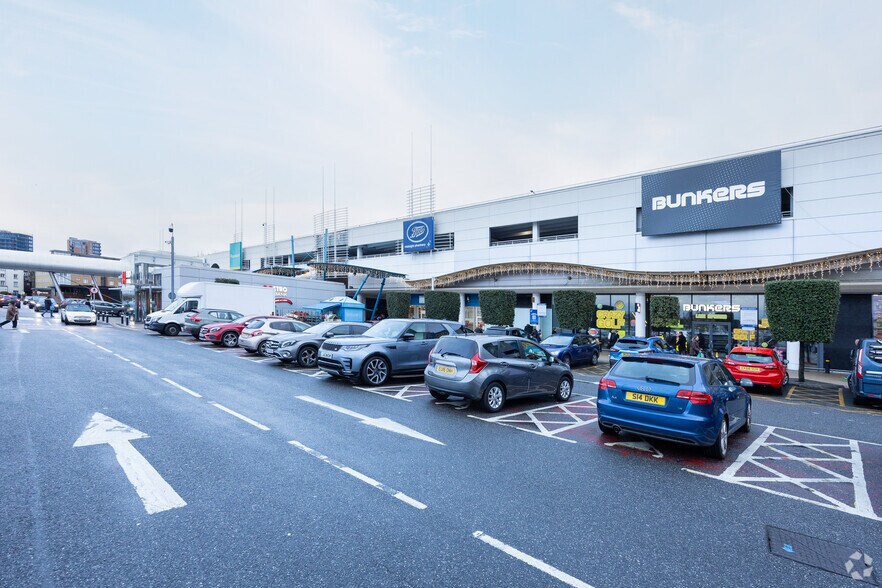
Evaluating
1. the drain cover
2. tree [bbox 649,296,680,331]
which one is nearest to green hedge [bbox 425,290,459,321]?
tree [bbox 649,296,680,331]

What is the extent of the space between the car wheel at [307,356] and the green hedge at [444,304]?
1671 centimetres

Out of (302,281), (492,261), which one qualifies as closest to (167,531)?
(492,261)

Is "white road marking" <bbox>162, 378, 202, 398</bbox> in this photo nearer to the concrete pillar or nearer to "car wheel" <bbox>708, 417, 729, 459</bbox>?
"car wheel" <bbox>708, 417, 729, 459</bbox>

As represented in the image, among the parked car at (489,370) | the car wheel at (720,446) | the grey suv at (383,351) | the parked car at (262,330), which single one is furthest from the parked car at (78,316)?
the car wheel at (720,446)

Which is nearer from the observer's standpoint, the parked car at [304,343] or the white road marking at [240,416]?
the white road marking at [240,416]

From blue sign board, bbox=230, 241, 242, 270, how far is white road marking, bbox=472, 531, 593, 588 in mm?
62748

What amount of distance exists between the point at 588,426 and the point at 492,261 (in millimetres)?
24140

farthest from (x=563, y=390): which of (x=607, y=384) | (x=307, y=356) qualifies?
(x=307, y=356)

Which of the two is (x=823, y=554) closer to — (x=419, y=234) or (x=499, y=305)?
(x=499, y=305)

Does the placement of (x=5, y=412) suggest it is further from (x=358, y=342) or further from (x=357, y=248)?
(x=357, y=248)

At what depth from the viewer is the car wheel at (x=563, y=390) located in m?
10.4

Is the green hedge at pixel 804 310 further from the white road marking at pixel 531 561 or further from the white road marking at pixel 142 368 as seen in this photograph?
the white road marking at pixel 142 368

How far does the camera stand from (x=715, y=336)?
22484 millimetres

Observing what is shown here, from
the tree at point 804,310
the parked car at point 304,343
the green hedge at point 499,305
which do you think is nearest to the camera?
the parked car at point 304,343
